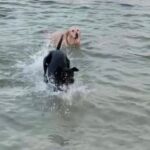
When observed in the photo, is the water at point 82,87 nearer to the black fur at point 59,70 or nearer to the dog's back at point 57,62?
the black fur at point 59,70

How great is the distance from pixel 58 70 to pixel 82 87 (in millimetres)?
1374

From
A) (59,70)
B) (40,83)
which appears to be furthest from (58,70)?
(40,83)

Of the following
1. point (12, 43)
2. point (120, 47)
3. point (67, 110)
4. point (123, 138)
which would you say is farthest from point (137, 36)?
point (123, 138)

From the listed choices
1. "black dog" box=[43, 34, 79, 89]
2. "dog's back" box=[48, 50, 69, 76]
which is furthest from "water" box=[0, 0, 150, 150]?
"dog's back" box=[48, 50, 69, 76]

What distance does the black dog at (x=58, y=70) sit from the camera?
7.50m

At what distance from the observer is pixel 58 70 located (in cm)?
752

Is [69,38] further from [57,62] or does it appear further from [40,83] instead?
[57,62]

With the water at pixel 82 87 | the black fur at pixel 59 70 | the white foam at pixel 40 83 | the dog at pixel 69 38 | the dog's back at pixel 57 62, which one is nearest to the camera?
the water at pixel 82 87

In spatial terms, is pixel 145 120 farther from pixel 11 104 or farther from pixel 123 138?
pixel 11 104

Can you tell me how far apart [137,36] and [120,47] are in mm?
1234

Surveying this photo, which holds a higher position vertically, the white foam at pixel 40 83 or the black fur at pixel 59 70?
→ the black fur at pixel 59 70

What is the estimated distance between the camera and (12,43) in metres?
11.9

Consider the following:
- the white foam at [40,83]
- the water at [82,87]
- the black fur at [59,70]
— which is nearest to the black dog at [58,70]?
the black fur at [59,70]

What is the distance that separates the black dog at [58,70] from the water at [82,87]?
46 centimetres
